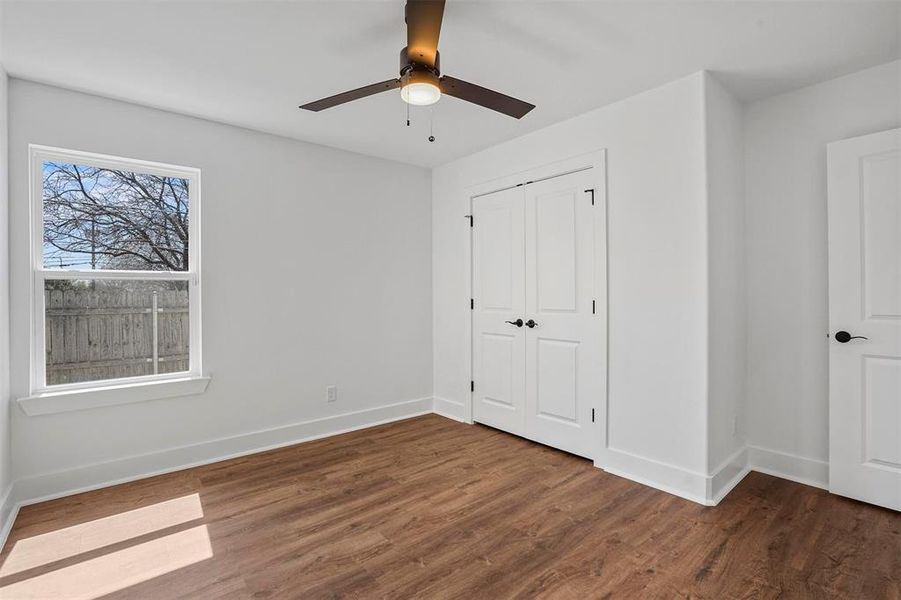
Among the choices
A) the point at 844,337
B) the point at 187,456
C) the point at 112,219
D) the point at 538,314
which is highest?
the point at 112,219

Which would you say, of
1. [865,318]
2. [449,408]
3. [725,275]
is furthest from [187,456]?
[865,318]

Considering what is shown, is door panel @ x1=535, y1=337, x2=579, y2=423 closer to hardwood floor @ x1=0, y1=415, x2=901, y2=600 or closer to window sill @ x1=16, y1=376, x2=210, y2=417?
hardwood floor @ x1=0, y1=415, x2=901, y2=600

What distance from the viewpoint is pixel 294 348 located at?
3.68 m

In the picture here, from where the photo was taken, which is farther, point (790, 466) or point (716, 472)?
point (790, 466)

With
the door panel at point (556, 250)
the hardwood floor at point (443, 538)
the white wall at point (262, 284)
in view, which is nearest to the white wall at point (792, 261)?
the hardwood floor at point (443, 538)

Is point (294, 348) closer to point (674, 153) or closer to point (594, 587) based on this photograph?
point (594, 587)

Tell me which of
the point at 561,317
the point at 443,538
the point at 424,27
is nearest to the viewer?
the point at 424,27

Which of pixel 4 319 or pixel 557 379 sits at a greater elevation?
pixel 4 319

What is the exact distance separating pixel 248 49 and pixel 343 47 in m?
0.51

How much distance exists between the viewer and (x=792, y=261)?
9.56 ft

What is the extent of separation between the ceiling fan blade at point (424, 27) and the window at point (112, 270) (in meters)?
2.25

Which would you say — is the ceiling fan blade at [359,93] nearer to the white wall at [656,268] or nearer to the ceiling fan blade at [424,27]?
the ceiling fan blade at [424,27]

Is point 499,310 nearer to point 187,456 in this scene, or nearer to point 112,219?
point 187,456

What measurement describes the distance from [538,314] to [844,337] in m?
1.93
